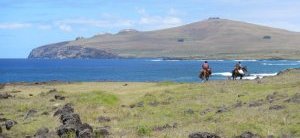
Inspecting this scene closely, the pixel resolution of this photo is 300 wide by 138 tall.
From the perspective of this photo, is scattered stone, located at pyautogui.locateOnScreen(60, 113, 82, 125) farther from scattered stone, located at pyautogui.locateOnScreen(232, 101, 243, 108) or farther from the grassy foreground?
scattered stone, located at pyautogui.locateOnScreen(232, 101, 243, 108)

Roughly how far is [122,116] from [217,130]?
27.8 feet

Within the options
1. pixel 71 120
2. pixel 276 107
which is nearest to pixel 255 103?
pixel 276 107

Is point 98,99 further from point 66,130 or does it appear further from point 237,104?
point 66,130

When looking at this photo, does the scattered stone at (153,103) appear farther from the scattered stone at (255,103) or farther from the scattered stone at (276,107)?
the scattered stone at (276,107)

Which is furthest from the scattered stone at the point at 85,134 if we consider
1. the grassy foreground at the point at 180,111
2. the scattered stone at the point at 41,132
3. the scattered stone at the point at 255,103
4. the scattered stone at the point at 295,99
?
the scattered stone at the point at 255,103

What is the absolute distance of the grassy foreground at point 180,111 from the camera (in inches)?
991

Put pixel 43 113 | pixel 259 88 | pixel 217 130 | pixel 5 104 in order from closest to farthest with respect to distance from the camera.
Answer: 1. pixel 217 130
2. pixel 43 113
3. pixel 5 104
4. pixel 259 88

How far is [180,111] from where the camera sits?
33062mm

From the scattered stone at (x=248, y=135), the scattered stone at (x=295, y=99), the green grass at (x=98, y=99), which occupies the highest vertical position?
the scattered stone at (x=295, y=99)

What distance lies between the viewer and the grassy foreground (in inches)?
991

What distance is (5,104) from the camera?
4062 cm

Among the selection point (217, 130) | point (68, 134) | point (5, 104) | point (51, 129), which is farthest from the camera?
point (5, 104)

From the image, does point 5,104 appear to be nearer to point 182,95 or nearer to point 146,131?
point 182,95

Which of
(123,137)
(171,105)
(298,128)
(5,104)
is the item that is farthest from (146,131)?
(5,104)
